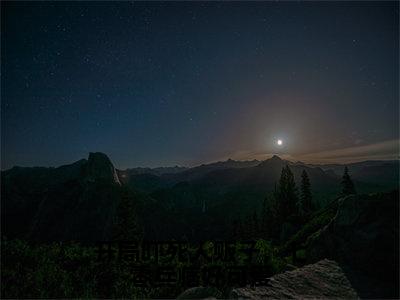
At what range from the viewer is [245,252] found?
35.4 feet

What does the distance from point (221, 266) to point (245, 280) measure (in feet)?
2.73

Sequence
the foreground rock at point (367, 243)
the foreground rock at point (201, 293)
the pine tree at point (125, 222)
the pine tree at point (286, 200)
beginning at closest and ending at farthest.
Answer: the foreground rock at point (201, 293) → the foreground rock at point (367, 243) → the pine tree at point (125, 222) → the pine tree at point (286, 200)

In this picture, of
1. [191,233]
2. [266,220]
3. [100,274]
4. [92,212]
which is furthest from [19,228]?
[100,274]

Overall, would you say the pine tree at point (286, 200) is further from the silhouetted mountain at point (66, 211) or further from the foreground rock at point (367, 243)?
the silhouetted mountain at point (66, 211)

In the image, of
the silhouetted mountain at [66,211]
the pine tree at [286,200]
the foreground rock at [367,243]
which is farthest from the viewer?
the silhouetted mountain at [66,211]

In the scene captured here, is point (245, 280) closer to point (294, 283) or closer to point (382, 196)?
point (294, 283)

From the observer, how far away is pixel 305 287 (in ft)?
28.9

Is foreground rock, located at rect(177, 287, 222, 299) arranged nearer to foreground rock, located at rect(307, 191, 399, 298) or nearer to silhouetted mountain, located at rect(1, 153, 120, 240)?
foreground rock, located at rect(307, 191, 399, 298)

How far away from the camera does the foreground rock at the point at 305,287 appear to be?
8023mm

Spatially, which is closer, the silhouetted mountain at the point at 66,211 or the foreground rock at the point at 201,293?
the foreground rock at the point at 201,293

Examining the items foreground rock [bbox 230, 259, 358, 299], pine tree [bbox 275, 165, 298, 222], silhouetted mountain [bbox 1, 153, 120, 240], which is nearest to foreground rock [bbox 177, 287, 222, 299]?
foreground rock [bbox 230, 259, 358, 299]

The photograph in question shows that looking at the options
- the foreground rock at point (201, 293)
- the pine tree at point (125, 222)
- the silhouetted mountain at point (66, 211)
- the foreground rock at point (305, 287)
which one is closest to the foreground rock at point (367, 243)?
the foreground rock at point (305, 287)

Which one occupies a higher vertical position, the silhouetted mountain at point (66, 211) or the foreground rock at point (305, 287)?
the foreground rock at point (305, 287)

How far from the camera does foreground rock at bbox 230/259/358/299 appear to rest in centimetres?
802
